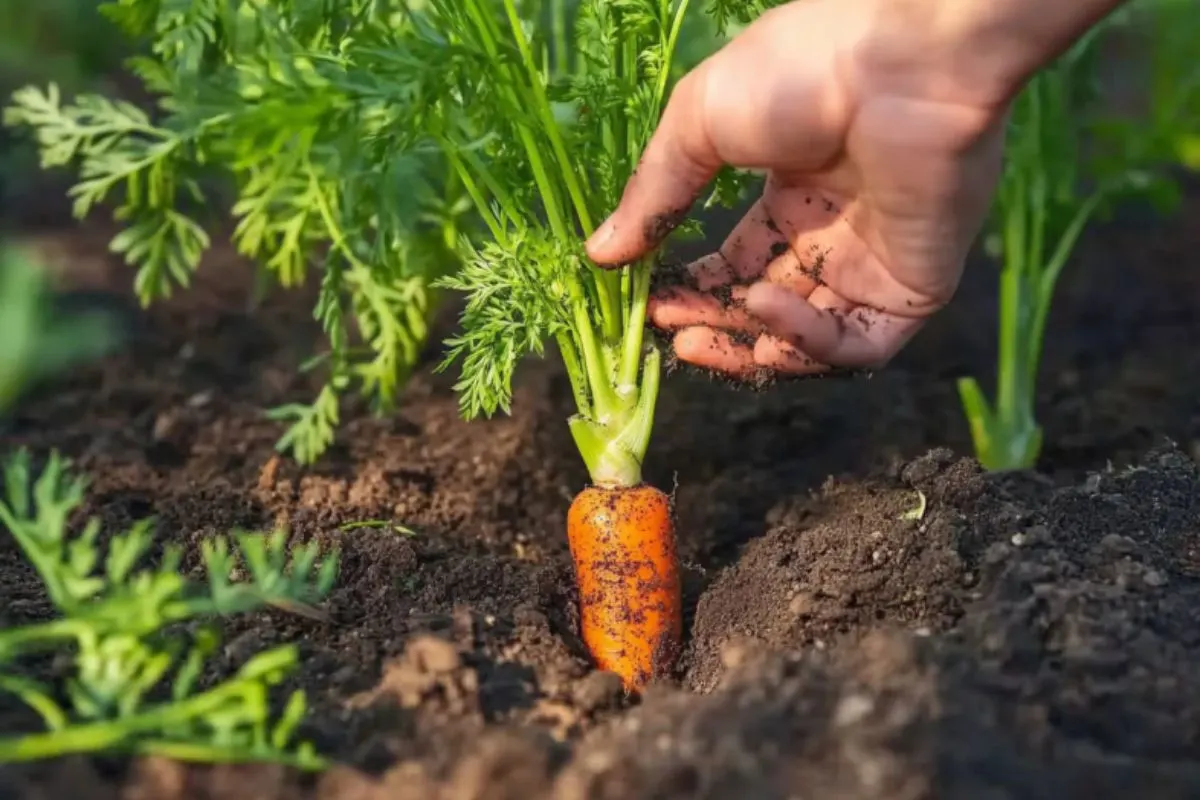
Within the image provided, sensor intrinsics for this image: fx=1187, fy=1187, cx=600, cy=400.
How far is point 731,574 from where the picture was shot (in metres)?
1.97

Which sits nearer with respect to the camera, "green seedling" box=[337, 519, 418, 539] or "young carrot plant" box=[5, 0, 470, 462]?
"young carrot plant" box=[5, 0, 470, 462]

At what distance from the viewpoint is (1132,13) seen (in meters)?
3.11

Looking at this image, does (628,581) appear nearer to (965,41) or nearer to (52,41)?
(965,41)

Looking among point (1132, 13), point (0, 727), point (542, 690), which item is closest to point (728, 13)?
point (542, 690)

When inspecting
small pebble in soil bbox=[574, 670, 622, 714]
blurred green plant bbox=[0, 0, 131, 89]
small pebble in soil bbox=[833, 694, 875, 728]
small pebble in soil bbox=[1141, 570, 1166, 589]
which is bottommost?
small pebble in soil bbox=[1141, 570, 1166, 589]

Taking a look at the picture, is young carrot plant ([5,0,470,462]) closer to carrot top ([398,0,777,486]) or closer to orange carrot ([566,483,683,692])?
carrot top ([398,0,777,486])

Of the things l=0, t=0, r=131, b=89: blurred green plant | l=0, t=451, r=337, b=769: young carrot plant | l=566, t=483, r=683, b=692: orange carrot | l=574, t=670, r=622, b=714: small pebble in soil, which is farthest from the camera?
l=0, t=0, r=131, b=89: blurred green plant

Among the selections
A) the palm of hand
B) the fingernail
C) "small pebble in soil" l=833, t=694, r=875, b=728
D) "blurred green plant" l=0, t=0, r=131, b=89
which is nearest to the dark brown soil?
"small pebble in soil" l=833, t=694, r=875, b=728

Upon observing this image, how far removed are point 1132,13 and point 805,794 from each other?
271 cm

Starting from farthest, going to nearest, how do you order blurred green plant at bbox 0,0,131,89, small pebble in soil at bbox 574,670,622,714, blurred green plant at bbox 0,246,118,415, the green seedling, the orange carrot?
blurred green plant at bbox 0,0,131,89, the green seedling, the orange carrot, blurred green plant at bbox 0,246,118,415, small pebble in soil at bbox 574,670,622,714

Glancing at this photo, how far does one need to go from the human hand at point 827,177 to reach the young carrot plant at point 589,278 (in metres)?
0.09

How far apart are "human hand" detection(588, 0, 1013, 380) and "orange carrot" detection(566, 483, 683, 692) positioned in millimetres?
258

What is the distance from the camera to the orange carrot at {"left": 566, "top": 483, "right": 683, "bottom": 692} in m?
1.80

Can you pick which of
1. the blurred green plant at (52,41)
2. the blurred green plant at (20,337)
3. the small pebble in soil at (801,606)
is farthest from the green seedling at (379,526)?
the blurred green plant at (52,41)
